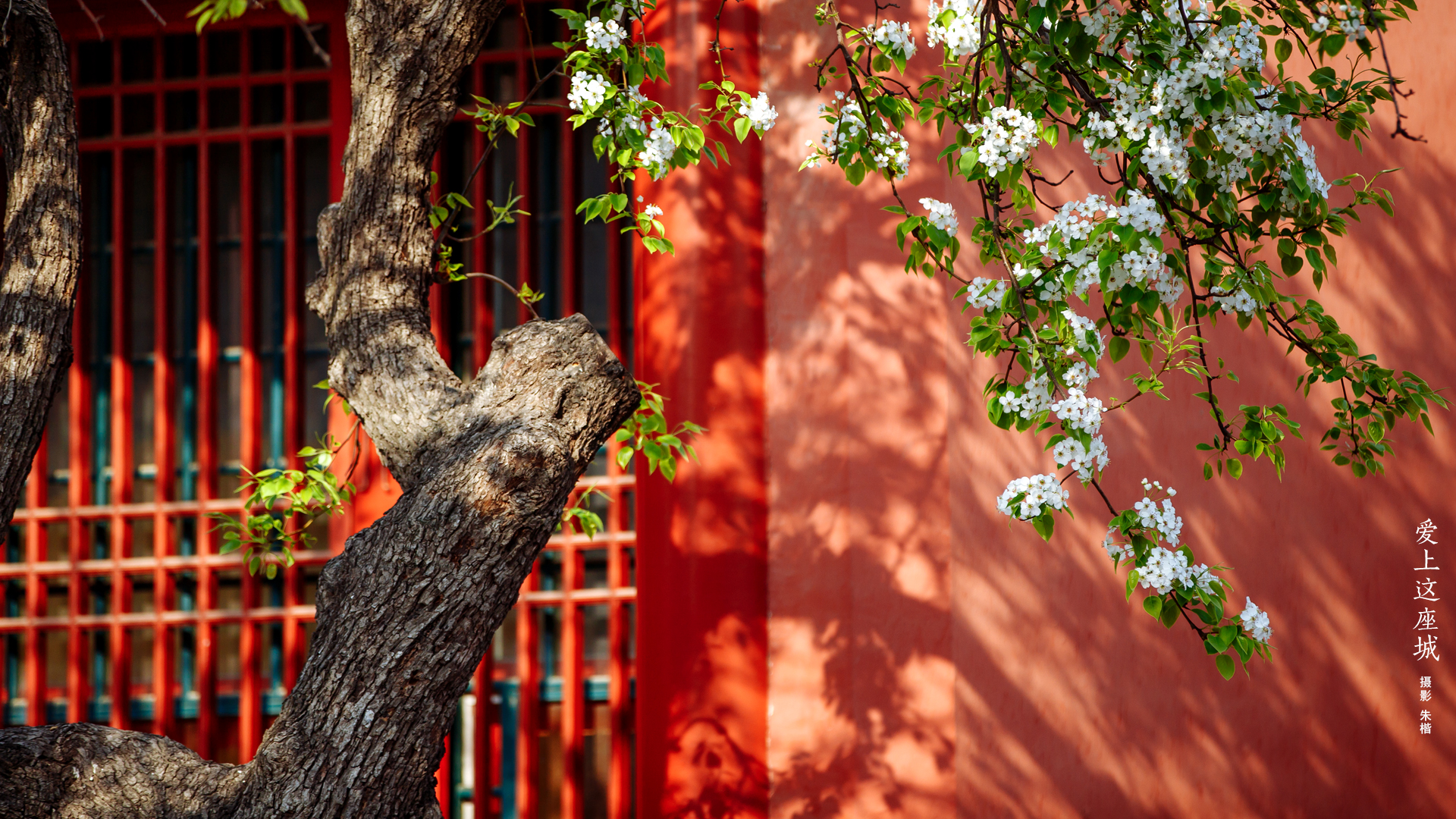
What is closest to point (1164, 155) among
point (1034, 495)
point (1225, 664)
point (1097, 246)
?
point (1097, 246)

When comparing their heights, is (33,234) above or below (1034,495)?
above

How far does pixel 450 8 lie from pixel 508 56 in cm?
186

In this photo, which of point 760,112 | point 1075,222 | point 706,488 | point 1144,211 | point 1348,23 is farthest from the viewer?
point 706,488

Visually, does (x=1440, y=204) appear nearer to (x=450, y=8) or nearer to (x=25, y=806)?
(x=450, y=8)

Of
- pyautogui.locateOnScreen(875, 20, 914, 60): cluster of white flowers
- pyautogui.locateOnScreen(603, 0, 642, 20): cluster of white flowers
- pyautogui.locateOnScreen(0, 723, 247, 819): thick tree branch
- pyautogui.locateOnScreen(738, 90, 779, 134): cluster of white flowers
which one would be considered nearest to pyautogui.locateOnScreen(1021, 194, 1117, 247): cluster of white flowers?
pyautogui.locateOnScreen(875, 20, 914, 60): cluster of white flowers

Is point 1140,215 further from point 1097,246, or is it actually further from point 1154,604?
point 1154,604

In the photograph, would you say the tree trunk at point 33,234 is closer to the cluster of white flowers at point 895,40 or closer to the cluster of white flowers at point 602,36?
the cluster of white flowers at point 602,36

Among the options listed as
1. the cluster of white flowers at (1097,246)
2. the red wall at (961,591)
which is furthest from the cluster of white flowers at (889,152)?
the red wall at (961,591)

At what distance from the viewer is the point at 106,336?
461 centimetres

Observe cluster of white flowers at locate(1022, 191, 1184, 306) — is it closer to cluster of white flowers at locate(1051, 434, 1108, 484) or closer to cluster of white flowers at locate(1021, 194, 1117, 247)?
cluster of white flowers at locate(1021, 194, 1117, 247)

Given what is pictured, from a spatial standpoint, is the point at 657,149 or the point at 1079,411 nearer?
the point at 1079,411

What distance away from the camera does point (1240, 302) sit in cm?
209

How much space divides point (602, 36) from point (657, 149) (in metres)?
0.29

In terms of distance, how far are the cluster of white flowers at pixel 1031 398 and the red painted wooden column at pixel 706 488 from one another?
1.91m
